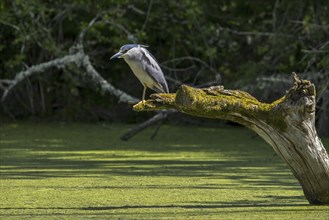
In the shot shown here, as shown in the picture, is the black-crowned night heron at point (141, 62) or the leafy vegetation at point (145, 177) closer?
the leafy vegetation at point (145, 177)

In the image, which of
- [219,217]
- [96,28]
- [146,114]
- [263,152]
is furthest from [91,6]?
[219,217]

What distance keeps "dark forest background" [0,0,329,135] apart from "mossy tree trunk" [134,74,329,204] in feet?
14.6

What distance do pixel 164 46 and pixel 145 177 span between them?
6.13 metres

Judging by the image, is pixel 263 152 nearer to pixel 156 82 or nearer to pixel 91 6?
pixel 156 82

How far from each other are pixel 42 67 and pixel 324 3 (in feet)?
11.0

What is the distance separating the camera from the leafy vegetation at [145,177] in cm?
591

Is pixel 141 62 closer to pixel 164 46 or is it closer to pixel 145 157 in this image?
pixel 145 157

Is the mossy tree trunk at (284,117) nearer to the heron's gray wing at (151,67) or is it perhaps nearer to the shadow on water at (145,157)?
the shadow on water at (145,157)

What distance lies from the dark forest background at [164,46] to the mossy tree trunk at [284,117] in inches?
175

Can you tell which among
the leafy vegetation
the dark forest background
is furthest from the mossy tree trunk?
the dark forest background

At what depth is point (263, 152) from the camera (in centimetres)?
995

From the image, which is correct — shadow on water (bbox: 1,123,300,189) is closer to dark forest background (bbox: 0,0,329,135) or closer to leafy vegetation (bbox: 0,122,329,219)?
leafy vegetation (bbox: 0,122,329,219)

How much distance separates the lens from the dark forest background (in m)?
11.5

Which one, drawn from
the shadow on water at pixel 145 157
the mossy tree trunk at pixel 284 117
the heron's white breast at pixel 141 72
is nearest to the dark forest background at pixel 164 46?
the shadow on water at pixel 145 157
